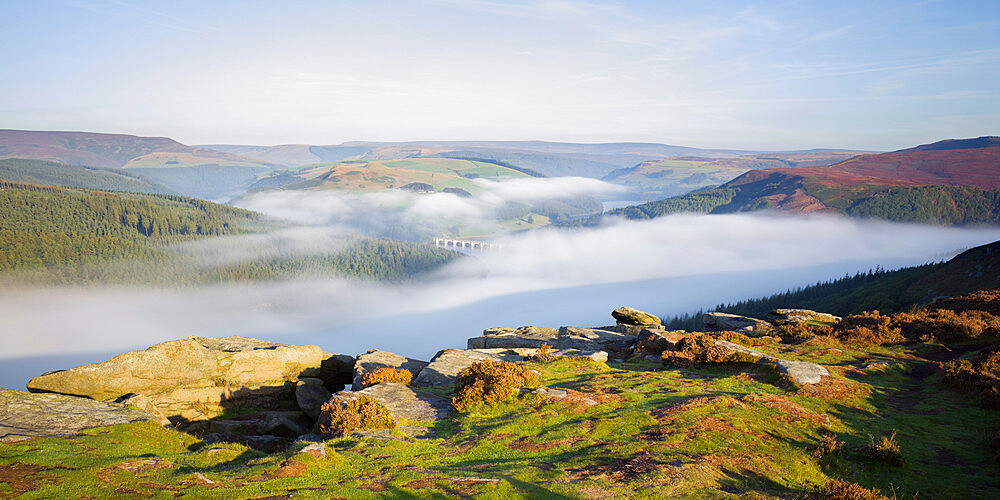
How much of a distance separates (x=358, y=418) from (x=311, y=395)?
18334 mm

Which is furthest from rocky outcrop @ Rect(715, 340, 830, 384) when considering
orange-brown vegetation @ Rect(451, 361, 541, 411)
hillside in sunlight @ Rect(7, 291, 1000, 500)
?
orange-brown vegetation @ Rect(451, 361, 541, 411)

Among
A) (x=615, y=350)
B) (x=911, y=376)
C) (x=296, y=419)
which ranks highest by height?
(x=911, y=376)

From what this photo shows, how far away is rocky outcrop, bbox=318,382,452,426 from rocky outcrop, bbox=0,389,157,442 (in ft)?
28.3

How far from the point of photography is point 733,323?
49750 mm

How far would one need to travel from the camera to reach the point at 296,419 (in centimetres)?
3409

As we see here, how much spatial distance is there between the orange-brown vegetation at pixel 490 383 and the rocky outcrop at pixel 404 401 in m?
1.00

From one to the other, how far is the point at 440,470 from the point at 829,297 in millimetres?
222393

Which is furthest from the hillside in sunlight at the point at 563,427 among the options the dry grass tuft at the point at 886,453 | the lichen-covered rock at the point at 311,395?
the lichen-covered rock at the point at 311,395

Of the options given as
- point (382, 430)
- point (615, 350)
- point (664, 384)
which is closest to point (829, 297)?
point (615, 350)

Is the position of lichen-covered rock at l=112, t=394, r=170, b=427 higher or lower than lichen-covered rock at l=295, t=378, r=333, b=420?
higher

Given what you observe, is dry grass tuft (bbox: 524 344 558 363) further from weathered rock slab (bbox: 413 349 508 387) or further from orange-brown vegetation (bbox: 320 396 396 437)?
orange-brown vegetation (bbox: 320 396 396 437)

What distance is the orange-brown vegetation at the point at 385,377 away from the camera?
27.4m

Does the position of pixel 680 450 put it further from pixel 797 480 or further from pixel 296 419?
pixel 296 419

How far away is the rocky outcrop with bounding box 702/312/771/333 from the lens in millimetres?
44906
